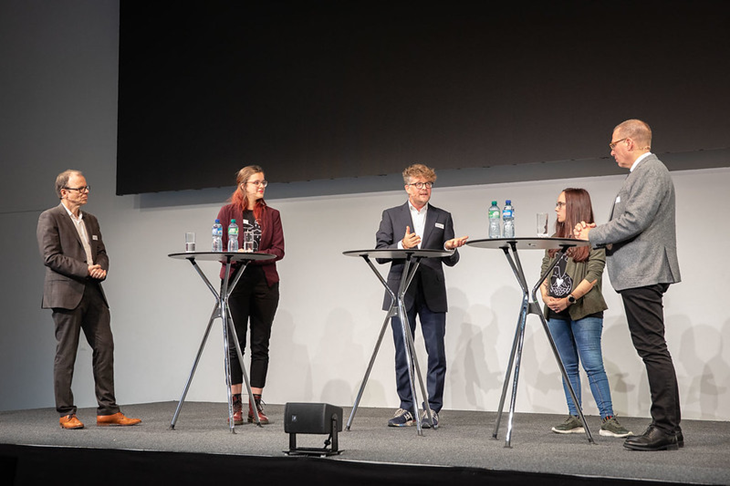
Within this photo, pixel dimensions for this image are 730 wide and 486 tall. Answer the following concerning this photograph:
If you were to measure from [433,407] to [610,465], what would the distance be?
1663mm

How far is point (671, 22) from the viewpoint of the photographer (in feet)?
15.3

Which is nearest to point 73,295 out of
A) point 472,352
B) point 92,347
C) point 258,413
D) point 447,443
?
point 92,347

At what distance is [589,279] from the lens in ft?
12.7

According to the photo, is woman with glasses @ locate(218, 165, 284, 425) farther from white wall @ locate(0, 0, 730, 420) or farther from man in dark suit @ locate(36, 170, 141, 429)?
white wall @ locate(0, 0, 730, 420)

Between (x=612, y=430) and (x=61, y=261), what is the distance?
3131mm

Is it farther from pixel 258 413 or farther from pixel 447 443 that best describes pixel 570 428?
pixel 258 413

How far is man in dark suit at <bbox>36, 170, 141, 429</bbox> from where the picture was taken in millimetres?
4137

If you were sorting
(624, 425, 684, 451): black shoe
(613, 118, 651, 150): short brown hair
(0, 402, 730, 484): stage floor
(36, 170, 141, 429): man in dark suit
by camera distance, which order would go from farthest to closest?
(36, 170, 141, 429): man in dark suit, (613, 118, 651, 150): short brown hair, (624, 425, 684, 451): black shoe, (0, 402, 730, 484): stage floor

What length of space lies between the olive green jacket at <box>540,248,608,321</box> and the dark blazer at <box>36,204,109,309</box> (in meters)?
2.62

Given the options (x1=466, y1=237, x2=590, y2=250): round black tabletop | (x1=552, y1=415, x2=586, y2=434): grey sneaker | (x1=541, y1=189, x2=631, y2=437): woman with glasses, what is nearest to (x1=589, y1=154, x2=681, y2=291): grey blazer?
(x1=466, y1=237, x2=590, y2=250): round black tabletop

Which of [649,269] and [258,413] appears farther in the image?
[258,413]

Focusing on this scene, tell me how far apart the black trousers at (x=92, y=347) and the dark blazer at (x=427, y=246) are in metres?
1.67

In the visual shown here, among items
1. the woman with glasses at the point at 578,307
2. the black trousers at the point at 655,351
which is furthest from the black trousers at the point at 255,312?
the black trousers at the point at 655,351

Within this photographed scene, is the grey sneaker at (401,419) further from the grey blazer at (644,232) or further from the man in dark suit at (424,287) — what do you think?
the grey blazer at (644,232)
